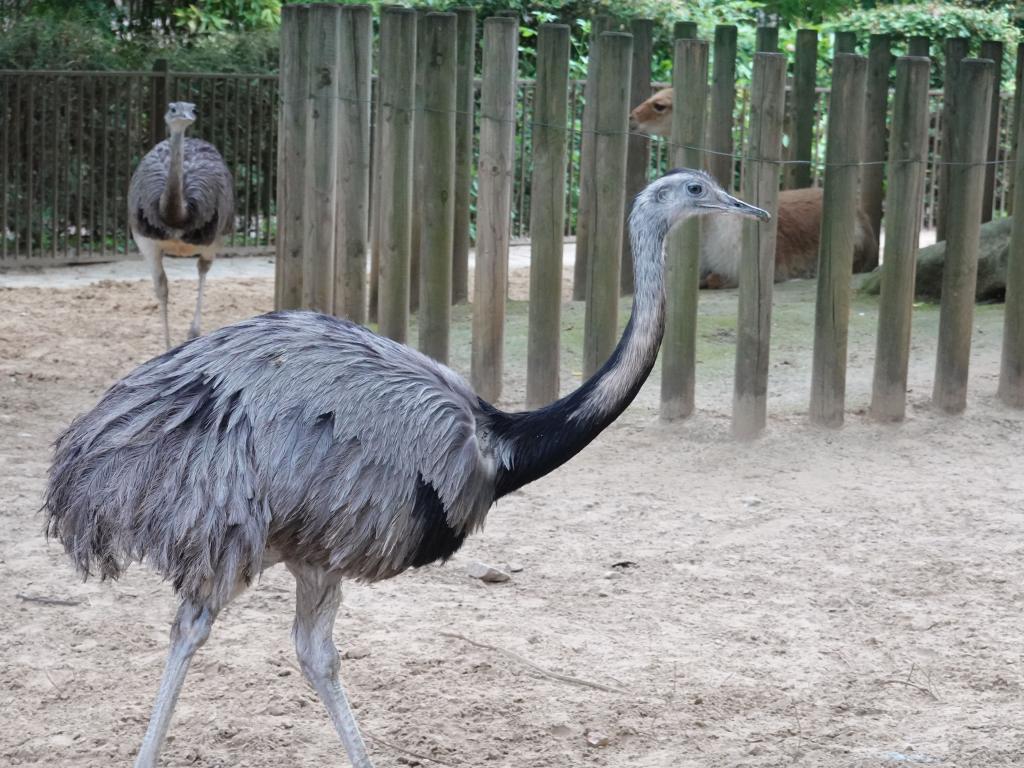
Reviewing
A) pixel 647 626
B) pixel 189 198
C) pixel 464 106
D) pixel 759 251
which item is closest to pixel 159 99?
pixel 189 198

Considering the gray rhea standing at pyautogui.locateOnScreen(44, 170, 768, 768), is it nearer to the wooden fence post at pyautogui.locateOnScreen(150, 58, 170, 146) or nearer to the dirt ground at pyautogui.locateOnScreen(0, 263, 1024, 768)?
the dirt ground at pyautogui.locateOnScreen(0, 263, 1024, 768)

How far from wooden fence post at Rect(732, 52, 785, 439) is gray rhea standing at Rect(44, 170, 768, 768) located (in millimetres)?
2851

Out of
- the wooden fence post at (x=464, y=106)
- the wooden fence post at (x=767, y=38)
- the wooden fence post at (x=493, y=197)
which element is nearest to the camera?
the wooden fence post at (x=493, y=197)

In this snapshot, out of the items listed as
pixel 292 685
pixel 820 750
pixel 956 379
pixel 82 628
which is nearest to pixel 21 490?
pixel 82 628

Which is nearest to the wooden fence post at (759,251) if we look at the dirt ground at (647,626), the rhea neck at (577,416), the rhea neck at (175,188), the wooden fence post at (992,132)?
the dirt ground at (647,626)

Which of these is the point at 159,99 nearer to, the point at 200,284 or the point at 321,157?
the point at 200,284

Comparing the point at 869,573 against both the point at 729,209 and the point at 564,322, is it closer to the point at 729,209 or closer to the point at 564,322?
the point at 729,209

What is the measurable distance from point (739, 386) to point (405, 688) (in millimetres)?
2907

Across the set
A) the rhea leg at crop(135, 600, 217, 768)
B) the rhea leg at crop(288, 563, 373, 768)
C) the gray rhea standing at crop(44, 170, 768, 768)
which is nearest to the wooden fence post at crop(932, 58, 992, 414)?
the gray rhea standing at crop(44, 170, 768, 768)

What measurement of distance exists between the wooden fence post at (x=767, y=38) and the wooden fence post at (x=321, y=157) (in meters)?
3.41

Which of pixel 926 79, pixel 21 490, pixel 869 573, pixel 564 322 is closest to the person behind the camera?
pixel 869 573

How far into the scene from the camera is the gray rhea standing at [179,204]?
9.05 metres

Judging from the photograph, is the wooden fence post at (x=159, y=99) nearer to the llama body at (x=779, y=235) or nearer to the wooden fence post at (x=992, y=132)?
the llama body at (x=779, y=235)

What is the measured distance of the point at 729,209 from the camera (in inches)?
171
